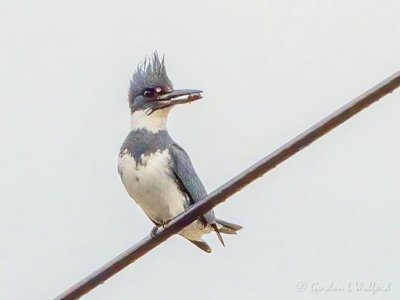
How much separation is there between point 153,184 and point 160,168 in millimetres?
87

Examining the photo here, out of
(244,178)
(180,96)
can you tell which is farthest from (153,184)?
(244,178)

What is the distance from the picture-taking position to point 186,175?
5.46m

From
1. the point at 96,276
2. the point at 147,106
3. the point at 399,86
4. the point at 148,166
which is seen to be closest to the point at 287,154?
the point at 399,86

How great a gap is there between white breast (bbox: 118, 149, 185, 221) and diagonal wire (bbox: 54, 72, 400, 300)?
218cm

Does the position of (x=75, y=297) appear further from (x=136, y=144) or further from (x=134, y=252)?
(x=136, y=144)

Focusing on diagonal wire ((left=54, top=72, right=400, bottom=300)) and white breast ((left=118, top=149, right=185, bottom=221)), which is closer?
diagonal wire ((left=54, top=72, right=400, bottom=300))

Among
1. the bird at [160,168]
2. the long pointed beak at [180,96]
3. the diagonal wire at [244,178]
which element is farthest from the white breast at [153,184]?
the diagonal wire at [244,178]

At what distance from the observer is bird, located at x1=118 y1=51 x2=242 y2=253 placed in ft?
17.6

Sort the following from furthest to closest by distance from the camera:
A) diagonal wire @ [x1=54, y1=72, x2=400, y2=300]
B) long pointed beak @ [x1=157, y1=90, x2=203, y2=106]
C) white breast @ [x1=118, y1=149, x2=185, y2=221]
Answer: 1. white breast @ [x1=118, y1=149, x2=185, y2=221]
2. long pointed beak @ [x1=157, y1=90, x2=203, y2=106]
3. diagonal wire @ [x1=54, y1=72, x2=400, y2=300]

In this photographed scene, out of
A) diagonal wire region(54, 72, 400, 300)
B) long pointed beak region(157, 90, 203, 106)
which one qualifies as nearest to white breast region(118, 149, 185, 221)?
long pointed beak region(157, 90, 203, 106)

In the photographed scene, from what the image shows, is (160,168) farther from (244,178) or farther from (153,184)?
(244,178)

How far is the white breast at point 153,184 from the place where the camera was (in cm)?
535

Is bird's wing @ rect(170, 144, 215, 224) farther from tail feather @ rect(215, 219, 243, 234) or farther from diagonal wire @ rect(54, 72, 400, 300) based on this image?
diagonal wire @ rect(54, 72, 400, 300)

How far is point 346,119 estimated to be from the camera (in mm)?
2707
